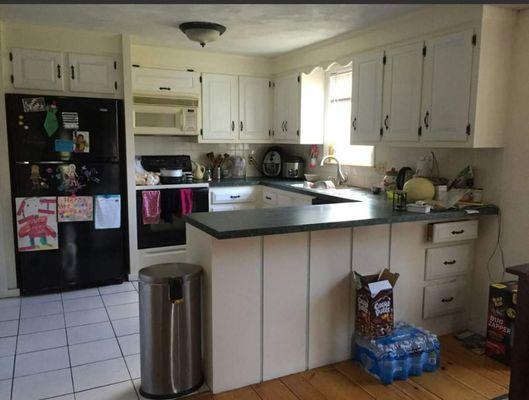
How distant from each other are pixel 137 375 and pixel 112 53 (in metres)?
2.79

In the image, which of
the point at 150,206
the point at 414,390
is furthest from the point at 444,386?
the point at 150,206

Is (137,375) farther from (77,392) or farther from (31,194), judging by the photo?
(31,194)

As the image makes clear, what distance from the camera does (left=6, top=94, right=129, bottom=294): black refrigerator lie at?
356cm

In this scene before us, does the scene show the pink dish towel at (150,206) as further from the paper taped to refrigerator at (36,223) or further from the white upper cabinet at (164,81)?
the white upper cabinet at (164,81)

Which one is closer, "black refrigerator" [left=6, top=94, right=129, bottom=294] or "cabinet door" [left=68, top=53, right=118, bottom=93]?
"black refrigerator" [left=6, top=94, right=129, bottom=294]

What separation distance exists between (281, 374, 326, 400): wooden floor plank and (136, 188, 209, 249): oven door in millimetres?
2192

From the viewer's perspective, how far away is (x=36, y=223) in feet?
12.0

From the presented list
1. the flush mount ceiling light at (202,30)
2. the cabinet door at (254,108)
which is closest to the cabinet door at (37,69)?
the flush mount ceiling light at (202,30)

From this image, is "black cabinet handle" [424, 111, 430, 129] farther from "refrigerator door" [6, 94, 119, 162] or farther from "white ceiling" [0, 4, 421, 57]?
"refrigerator door" [6, 94, 119, 162]

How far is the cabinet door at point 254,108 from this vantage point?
4.75 m

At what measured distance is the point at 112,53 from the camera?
12.7 feet

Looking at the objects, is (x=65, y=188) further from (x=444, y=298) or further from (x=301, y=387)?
(x=444, y=298)

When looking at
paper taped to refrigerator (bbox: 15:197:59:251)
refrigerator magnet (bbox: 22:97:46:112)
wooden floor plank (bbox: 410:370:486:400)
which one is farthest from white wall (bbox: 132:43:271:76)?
wooden floor plank (bbox: 410:370:486:400)

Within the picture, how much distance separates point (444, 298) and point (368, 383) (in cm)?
90
